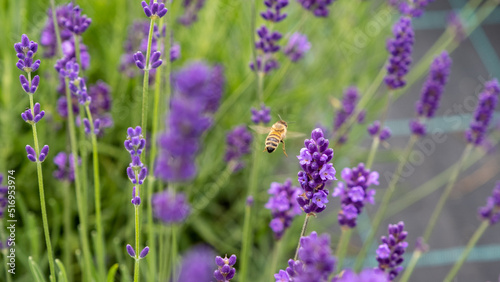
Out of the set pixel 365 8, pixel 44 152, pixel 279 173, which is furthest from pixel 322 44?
pixel 44 152

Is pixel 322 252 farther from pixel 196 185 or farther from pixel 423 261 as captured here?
pixel 423 261

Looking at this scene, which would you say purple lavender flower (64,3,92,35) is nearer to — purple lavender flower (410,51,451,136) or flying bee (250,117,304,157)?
flying bee (250,117,304,157)
